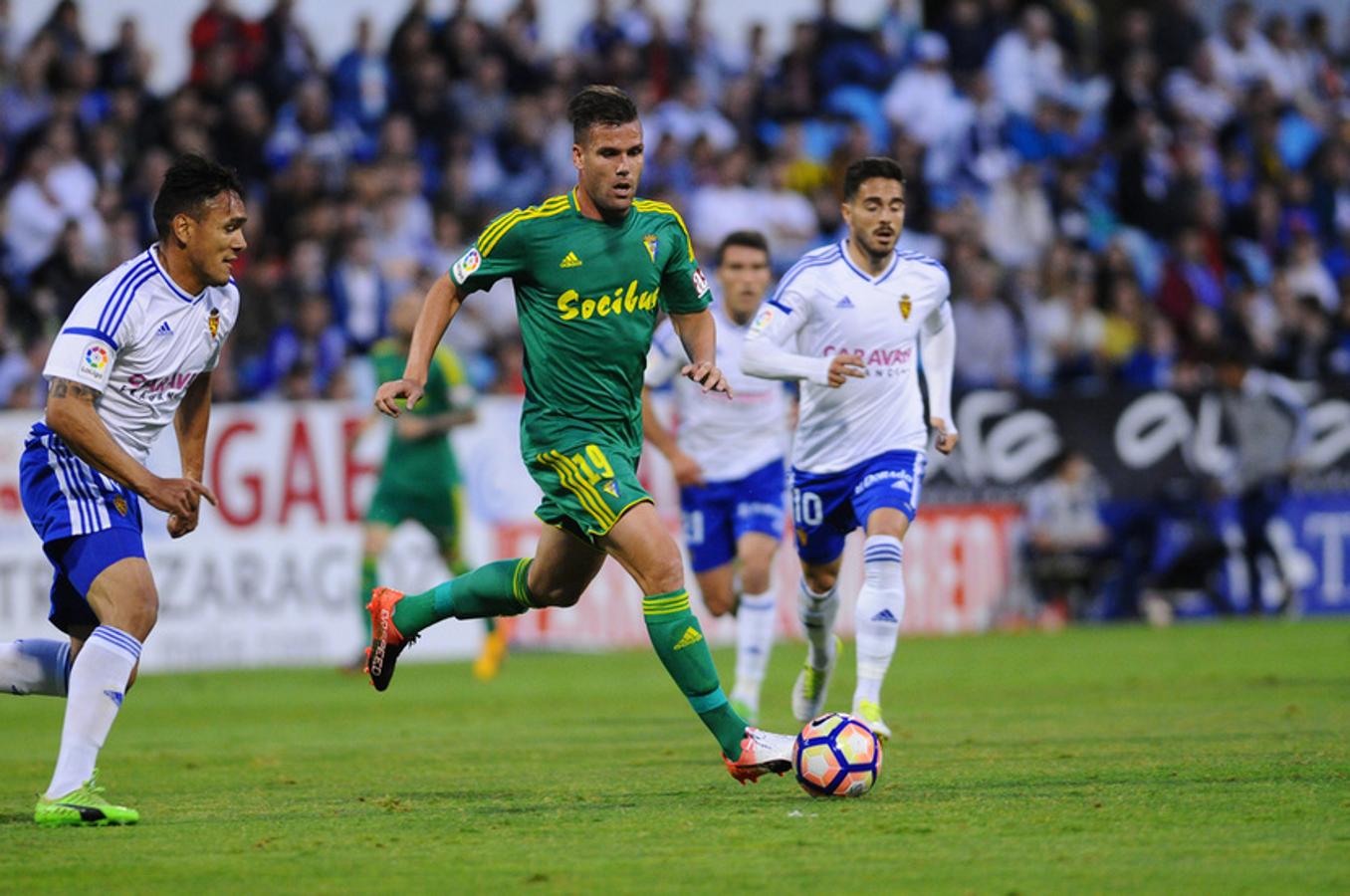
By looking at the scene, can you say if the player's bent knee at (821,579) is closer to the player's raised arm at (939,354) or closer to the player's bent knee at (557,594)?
the player's raised arm at (939,354)

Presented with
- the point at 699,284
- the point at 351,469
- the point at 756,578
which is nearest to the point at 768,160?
the point at 351,469

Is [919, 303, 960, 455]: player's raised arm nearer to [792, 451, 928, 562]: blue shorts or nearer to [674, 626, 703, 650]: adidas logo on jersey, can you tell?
[792, 451, 928, 562]: blue shorts

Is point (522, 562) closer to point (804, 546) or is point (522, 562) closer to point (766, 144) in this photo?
point (804, 546)

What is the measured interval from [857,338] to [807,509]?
96 centimetres

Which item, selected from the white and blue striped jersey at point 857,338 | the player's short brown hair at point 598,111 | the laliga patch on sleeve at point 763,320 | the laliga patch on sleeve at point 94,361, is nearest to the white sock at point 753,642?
the white and blue striped jersey at point 857,338

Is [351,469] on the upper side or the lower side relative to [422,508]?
upper

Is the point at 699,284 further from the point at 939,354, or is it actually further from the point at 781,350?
the point at 939,354

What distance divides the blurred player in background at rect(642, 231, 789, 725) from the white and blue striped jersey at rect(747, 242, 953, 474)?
1.58m

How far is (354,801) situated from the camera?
27.9 feet

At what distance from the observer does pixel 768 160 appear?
2394cm

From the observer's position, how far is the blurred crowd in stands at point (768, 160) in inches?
805

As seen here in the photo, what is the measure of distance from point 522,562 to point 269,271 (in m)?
12.1

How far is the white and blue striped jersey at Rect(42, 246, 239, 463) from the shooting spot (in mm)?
7867

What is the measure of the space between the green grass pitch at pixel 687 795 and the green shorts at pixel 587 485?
115 cm
